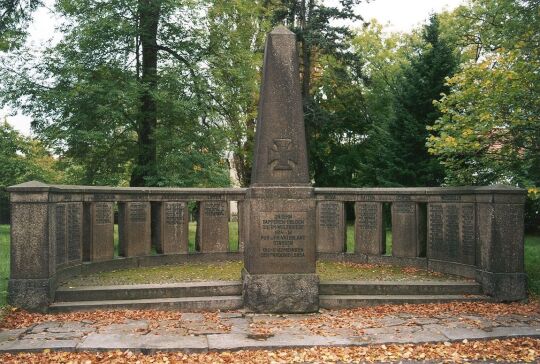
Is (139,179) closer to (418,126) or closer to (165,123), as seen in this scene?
(165,123)

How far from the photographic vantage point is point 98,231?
35.3 ft

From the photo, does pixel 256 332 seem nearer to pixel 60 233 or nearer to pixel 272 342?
pixel 272 342

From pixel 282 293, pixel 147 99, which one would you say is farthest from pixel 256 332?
pixel 147 99

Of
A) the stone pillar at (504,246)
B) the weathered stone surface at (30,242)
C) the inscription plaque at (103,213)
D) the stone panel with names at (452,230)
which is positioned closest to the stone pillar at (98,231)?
the inscription plaque at (103,213)

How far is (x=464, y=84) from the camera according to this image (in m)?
11.6

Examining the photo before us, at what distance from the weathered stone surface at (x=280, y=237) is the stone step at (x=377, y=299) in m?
0.66

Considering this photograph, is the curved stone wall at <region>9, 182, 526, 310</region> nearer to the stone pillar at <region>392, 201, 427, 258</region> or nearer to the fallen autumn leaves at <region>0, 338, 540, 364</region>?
→ the stone pillar at <region>392, 201, 427, 258</region>

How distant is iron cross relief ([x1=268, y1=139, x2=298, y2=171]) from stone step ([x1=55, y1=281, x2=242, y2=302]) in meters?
2.12

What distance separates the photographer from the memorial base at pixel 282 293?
8165mm

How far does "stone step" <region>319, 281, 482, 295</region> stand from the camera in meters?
8.86

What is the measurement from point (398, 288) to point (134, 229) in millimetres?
5894

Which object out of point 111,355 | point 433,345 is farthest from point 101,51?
point 433,345

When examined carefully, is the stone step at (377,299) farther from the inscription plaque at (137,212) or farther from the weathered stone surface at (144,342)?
the inscription plaque at (137,212)

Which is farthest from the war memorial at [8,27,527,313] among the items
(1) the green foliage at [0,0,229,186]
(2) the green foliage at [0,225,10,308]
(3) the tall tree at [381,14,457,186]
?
(3) the tall tree at [381,14,457,186]
